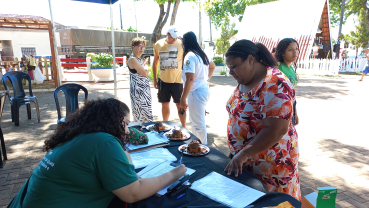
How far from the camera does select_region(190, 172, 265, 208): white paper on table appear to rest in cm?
124

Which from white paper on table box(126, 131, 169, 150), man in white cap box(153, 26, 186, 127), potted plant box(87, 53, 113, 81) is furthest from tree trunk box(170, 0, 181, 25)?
white paper on table box(126, 131, 169, 150)

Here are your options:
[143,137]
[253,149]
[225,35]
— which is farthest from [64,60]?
[253,149]

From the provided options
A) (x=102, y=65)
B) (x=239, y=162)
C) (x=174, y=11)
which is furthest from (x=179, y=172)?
(x=102, y=65)

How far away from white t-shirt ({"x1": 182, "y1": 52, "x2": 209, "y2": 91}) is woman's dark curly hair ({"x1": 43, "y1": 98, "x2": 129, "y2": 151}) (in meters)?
1.86

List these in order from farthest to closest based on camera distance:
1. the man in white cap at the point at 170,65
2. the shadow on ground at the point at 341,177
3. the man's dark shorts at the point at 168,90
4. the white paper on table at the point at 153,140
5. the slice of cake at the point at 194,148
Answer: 1. the man's dark shorts at the point at 168,90
2. the man in white cap at the point at 170,65
3. the shadow on ground at the point at 341,177
4. the white paper on table at the point at 153,140
5. the slice of cake at the point at 194,148

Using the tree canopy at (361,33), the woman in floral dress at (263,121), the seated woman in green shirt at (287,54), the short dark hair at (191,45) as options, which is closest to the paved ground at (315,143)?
the seated woman in green shirt at (287,54)

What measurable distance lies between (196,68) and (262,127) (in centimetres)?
190

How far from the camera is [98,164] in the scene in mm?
1167

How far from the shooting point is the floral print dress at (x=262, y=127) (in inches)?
55.9

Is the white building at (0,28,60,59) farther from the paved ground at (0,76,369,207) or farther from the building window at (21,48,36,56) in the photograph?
the paved ground at (0,76,369,207)

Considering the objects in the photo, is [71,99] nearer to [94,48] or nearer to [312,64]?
[312,64]

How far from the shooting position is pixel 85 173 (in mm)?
1183

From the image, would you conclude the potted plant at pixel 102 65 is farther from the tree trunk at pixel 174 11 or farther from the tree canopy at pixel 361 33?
the tree canopy at pixel 361 33

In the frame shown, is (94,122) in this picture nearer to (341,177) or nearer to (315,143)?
(341,177)
